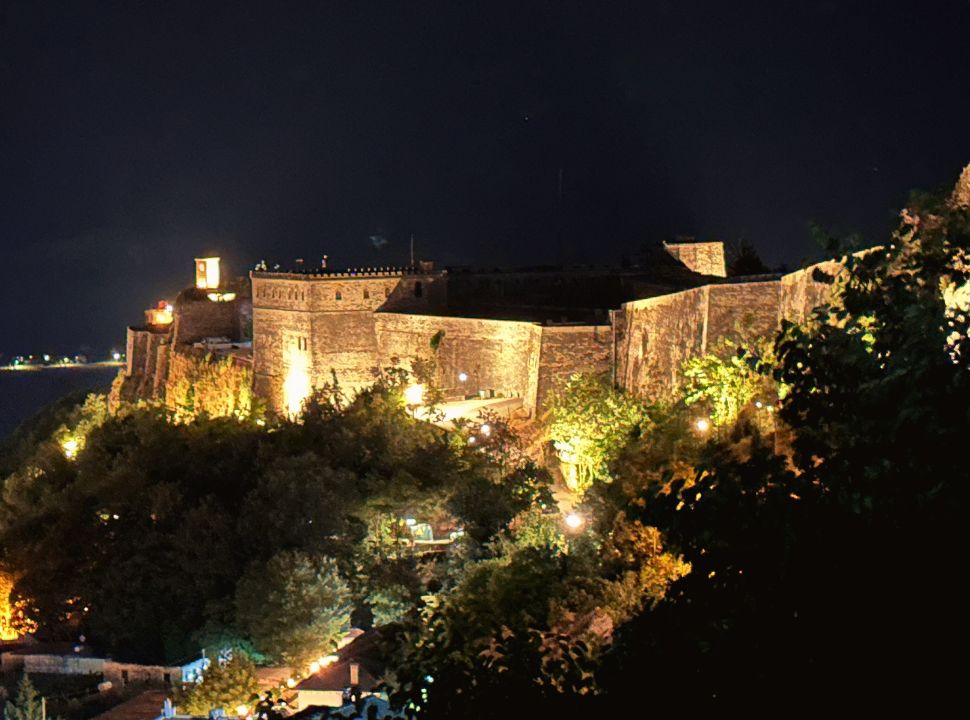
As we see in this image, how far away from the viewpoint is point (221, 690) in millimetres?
18734

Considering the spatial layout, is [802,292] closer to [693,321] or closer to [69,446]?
[693,321]

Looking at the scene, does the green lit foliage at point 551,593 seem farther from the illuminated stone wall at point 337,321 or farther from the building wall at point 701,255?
the building wall at point 701,255

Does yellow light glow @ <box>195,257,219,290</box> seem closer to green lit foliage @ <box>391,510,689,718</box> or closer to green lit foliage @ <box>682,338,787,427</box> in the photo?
green lit foliage @ <box>682,338,787,427</box>

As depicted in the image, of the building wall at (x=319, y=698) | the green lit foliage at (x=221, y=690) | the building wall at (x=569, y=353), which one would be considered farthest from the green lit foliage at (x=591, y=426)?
the green lit foliage at (x=221, y=690)

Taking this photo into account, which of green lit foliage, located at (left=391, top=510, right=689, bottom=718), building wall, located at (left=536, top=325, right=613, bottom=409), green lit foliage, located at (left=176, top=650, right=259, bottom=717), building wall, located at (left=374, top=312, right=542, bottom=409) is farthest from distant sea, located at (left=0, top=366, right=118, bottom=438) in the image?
green lit foliage, located at (left=391, top=510, right=689, bottom=718)

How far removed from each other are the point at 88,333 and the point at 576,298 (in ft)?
245

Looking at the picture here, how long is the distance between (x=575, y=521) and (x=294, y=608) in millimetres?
4442

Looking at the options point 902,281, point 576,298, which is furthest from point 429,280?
point 902,281

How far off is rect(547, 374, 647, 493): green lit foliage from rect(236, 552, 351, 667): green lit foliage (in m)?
4.64

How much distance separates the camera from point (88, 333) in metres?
101

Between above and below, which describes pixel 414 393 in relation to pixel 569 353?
below

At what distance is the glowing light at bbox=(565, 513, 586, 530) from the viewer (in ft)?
70.5

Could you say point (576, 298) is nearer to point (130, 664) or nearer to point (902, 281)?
point (130, 664)

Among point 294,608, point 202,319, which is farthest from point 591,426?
point 202,319
